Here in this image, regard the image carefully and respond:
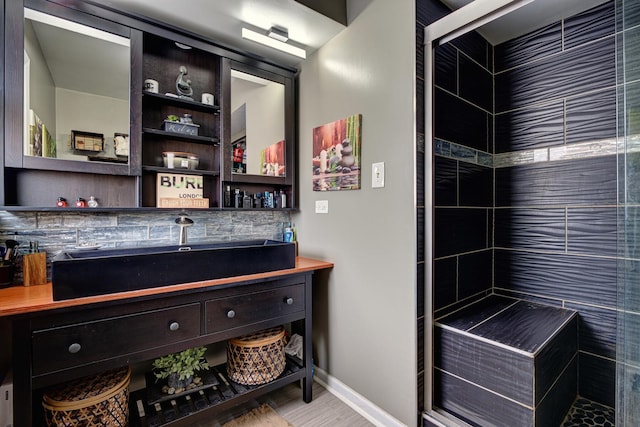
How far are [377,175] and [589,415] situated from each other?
5.73 feet

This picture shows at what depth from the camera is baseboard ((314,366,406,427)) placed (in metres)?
1.64

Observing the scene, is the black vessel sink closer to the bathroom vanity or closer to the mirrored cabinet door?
the bathroom vanity

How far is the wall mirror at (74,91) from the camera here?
1.46 m

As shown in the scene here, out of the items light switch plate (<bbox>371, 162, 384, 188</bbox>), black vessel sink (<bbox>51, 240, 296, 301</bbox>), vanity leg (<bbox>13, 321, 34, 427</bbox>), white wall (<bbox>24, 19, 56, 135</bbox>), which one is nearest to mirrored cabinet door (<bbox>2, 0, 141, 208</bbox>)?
white wall (<bbox>24, 19, 56, 135</bbox>)

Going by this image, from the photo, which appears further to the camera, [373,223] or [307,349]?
[307,349]

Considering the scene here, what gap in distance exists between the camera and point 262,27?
1.85 meters

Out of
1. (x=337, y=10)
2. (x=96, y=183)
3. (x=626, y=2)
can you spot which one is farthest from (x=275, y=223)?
(x=626, y=2)

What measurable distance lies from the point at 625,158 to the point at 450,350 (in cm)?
111

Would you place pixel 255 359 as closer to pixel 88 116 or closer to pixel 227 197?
pixel 227 197

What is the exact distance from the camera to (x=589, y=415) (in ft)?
5.31

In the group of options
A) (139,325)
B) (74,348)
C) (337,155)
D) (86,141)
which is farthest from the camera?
(337,155)

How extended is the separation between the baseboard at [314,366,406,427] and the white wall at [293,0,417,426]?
0.11 feet

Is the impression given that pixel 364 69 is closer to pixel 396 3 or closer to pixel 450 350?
pixel 396 3

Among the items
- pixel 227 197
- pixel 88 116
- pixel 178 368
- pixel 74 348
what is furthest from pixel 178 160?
pixel 178 368
